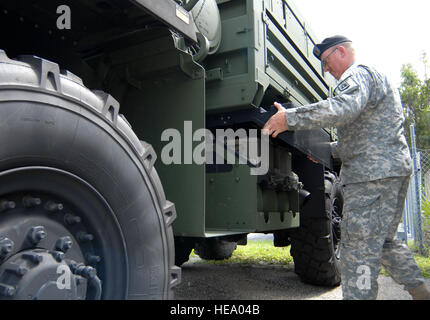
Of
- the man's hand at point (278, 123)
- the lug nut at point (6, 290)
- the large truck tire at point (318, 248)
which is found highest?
the man's hand at point (278, 123)

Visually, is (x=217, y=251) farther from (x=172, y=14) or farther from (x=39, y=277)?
(x=39, y=277)

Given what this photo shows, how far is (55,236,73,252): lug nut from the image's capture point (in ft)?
3.79

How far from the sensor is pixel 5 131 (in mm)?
970

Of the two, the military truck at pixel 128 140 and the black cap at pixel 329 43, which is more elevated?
the black cap at pixel 329 43

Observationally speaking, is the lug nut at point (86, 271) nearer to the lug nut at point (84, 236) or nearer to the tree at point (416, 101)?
the lug nut at point (84, 236)

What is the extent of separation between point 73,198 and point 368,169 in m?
1.67

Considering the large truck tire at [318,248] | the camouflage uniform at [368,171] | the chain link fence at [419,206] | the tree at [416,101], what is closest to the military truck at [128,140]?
the camouflage uniform at [368,171]

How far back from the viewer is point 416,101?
65.5 feet

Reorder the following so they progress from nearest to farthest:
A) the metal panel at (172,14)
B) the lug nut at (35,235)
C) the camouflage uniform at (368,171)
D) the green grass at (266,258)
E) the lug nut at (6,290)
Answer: the lug nut at (6,290) < the lug nut at (35,235) < the metal panel at (172,14) < the camouflage uniform at (368,171) < the green grass at (266,258)

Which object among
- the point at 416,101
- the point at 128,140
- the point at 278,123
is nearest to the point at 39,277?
the point at 128,140

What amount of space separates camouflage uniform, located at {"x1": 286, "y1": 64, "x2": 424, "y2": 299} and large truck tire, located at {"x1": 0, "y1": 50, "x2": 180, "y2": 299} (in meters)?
1.10

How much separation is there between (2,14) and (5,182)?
2.66ft

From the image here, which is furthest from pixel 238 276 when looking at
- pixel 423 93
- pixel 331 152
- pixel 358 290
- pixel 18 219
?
pixel 423 93

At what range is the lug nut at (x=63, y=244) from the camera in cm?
116
